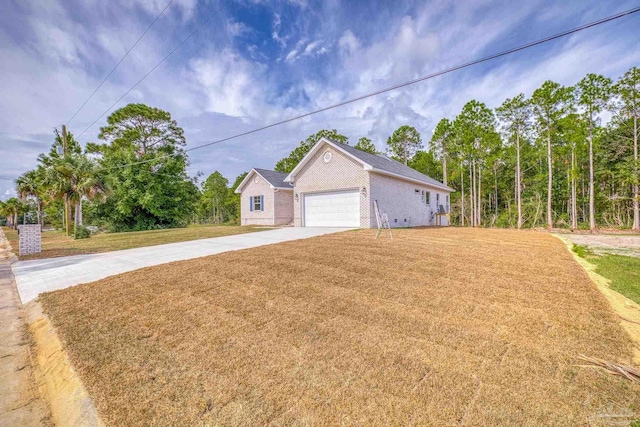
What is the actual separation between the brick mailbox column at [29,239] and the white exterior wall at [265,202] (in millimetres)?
12430

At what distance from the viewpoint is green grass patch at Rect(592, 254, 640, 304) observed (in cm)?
434

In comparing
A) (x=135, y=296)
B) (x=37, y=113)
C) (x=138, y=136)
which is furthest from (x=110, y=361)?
(x=138, y=136)

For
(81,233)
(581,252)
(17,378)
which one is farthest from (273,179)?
(17,378)

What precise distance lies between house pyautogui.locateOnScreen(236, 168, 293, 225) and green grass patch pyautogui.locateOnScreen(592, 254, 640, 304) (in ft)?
56.0

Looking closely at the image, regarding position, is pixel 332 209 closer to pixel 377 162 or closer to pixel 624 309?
pixel 377 162

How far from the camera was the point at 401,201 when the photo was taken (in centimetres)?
1582

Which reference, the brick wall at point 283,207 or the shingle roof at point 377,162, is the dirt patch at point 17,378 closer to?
the shingle roof at point 377,162

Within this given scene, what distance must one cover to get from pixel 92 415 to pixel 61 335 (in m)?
1.87

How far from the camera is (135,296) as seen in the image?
4.24 m

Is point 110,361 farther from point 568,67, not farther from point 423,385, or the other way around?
point 568,67

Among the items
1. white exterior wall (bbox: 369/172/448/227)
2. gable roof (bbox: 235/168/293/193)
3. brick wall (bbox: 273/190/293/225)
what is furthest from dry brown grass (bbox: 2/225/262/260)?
white exterior wall (bbox: 369/172/448/227)

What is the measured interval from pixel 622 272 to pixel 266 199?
18.6 m

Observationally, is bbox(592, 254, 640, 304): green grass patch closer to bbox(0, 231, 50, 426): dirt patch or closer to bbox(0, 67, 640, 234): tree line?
bbox(0, 231, 50, 426): dirt patch

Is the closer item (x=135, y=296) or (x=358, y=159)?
(x=135, y=296)
